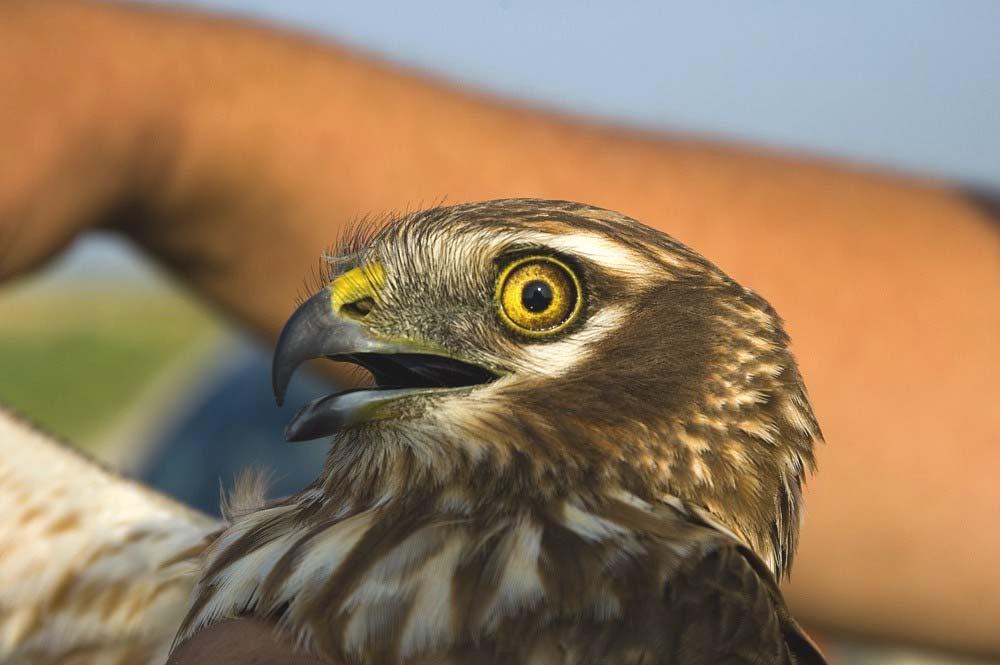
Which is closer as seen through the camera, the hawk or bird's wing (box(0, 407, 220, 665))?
the hawk

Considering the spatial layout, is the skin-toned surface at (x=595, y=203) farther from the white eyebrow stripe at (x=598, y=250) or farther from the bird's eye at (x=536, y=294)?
the bird's eye at (x=536, y=294)

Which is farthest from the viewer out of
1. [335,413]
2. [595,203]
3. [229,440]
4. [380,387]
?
[229,440]

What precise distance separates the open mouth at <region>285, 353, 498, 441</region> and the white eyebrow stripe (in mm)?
285

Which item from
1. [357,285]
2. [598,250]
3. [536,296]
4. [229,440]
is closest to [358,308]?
[357,285]

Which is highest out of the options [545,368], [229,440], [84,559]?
[545,368]

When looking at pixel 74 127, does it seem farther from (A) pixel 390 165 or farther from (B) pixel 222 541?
(B) pixel 222 541

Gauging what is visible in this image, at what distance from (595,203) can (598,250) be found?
260 centimetres

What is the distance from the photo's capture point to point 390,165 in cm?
448

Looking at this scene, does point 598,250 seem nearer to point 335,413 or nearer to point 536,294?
point 536,294

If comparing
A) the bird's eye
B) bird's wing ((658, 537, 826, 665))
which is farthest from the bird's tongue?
bird's wing ((658, 537, 826, 665))

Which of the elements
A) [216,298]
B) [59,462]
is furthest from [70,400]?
[59,462]

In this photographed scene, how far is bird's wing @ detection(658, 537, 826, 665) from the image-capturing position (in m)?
1.53

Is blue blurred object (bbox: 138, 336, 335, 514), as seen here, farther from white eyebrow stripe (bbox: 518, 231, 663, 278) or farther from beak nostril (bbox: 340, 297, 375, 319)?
white eyebrow stripe (bbox: 518, 231, 663, 278)

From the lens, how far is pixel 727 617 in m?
1.56
